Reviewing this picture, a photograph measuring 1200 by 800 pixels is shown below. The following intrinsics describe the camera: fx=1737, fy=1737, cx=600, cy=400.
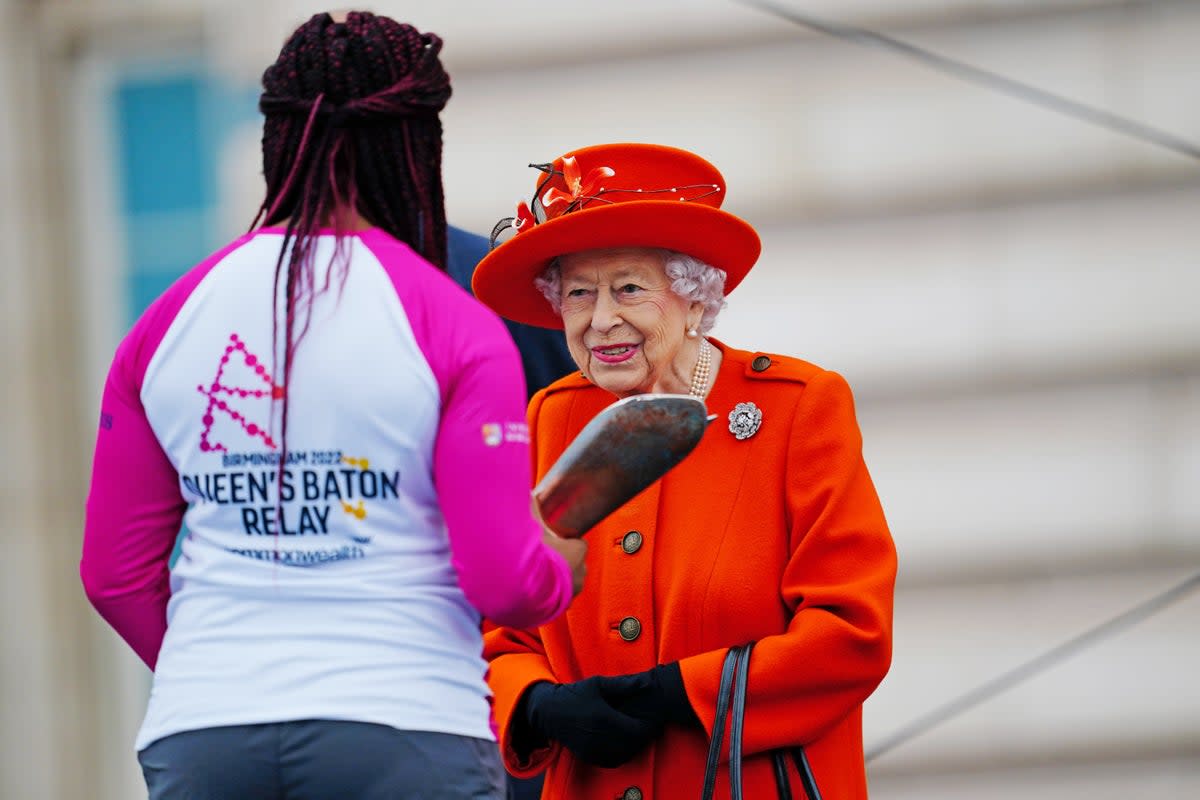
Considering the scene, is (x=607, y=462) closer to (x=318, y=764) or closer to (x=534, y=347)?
(x=318, y=764)

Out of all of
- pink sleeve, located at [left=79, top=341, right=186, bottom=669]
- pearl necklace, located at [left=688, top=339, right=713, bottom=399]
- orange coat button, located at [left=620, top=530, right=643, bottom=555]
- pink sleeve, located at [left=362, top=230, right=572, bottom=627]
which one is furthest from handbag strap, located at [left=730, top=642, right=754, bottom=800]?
pink sleeve, located at [left=79, top=341, right=186, bottom=669]

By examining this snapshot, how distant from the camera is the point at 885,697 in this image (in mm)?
3998

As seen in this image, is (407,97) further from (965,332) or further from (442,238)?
(965,332)

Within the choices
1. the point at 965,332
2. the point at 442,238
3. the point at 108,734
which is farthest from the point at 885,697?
the point at 442,238

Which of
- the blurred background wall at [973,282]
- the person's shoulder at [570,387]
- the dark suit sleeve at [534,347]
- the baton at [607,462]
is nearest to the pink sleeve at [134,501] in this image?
the baton at [607,462]

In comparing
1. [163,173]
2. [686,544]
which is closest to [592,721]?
[686,544]

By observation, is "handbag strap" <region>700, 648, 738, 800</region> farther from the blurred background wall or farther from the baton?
the blurred background wall

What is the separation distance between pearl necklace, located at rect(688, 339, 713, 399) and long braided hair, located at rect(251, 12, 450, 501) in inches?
30.6

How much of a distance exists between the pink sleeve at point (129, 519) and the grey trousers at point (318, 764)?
253 mm

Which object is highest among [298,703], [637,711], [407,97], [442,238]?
[407,97]

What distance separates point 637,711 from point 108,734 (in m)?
2.32

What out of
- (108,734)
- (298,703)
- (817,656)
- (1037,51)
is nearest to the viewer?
(298,703)

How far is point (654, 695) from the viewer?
8.16 feet

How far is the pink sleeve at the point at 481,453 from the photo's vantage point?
182 centimetres
